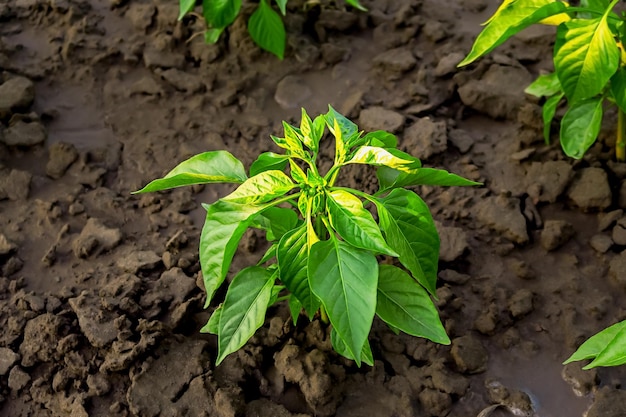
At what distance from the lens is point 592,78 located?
2266mm

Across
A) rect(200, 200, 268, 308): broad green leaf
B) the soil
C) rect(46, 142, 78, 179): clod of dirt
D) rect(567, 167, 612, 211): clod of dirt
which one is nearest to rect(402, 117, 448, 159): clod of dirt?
the soil

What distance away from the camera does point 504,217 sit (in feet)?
8.38

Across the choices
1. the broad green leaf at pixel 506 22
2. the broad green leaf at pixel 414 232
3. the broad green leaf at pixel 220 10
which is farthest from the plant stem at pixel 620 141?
the broad green leaf at pixel 220 10

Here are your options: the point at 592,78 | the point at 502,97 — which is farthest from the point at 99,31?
the point at 592,78

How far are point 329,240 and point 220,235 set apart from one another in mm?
280

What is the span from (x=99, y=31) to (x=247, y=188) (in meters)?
1.98

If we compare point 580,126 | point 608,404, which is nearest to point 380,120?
point 580,126

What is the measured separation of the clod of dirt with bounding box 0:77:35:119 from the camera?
297 centimetres

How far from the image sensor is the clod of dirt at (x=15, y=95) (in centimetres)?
297

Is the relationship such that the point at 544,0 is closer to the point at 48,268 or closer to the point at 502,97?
the point at 502,97

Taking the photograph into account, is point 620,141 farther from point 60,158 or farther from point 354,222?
point 60,158

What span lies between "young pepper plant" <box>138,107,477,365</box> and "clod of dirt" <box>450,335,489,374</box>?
34 centimetres

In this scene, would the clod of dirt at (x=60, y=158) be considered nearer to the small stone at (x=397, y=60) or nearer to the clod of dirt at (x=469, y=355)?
the small stone at (x=397, y=60)

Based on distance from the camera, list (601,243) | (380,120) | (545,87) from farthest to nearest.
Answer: (380,120)
(545,87)
(601,243)
